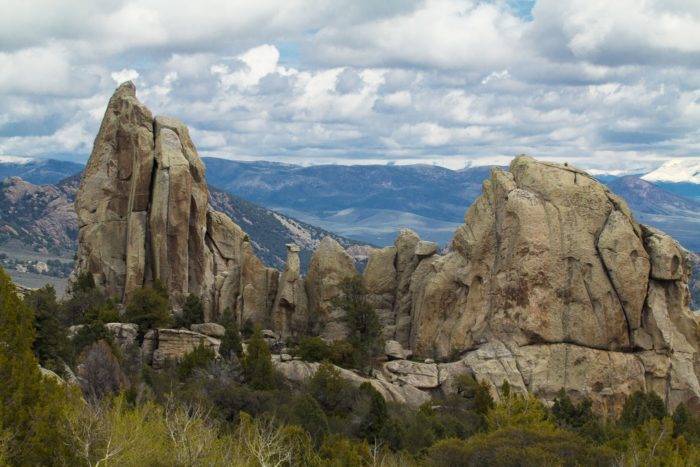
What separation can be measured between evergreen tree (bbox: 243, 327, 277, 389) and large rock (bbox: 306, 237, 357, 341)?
48.1 feet

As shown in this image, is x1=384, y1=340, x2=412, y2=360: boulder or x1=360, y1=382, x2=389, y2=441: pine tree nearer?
x1=360, y1=382, x2=389, y2=441: pine tree

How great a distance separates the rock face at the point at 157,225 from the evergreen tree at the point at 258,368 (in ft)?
57.6

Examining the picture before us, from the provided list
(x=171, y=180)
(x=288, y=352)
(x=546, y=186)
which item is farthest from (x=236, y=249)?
(x=546, y=186)

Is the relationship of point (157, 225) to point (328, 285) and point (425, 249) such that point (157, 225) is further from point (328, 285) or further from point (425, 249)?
point (425, 249)

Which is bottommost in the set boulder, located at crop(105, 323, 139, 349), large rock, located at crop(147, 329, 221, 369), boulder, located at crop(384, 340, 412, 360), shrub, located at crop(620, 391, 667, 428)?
shrub, located at crop(620, 391, 667, 428)

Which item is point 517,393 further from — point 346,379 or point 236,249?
point 236,249

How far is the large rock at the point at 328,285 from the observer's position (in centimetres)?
9919

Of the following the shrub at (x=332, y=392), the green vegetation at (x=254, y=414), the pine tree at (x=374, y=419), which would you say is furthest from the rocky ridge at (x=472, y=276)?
the pine tree at (x=374, y=419)

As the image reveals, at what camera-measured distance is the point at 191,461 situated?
43688 mm

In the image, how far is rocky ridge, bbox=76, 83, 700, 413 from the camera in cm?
8738

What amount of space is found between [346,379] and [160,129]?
38.1 m

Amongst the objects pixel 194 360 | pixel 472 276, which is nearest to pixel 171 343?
pixel 194 360

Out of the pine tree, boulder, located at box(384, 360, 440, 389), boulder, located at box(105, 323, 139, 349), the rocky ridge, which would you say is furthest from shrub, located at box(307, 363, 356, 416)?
boulder, located at box(105, 323, 139, 349)

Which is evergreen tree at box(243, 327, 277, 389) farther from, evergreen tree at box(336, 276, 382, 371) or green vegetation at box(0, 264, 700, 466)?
evergreen tree at box(336, 276, 382, 371)
